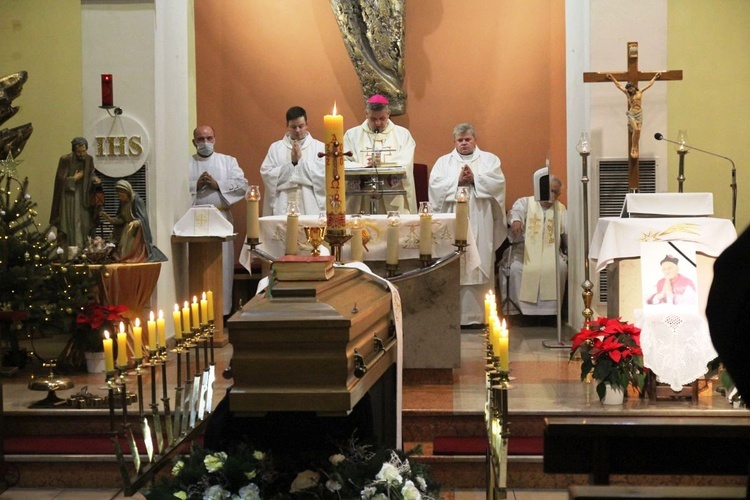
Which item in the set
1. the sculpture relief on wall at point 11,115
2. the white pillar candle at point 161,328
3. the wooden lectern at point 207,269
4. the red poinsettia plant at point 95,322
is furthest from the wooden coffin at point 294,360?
the sculpture relief on wall at point 11,115

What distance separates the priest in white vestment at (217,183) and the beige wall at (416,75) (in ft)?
3.59

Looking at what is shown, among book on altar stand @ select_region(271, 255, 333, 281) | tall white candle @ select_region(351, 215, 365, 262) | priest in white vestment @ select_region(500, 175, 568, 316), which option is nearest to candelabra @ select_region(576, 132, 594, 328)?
priest in white vestment @ select_region(500, 175, 568, 316)

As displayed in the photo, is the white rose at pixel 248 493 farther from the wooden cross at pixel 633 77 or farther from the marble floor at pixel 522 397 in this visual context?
the wooden cross at pixel 633 77

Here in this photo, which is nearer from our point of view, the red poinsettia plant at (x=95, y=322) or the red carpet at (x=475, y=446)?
the red carpet at (x=475, y=446)

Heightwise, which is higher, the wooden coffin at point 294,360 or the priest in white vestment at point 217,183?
the priest in white vestment at point 217,183

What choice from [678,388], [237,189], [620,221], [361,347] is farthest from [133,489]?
[237,189]

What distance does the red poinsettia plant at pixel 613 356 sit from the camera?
5.63 m

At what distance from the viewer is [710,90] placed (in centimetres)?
807

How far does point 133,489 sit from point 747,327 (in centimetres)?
269

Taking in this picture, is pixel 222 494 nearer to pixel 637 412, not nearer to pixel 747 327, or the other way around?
pixel 747 327

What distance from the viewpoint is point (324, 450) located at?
10.6 feet

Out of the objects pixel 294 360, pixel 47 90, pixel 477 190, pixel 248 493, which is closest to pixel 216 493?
pixel 248 493

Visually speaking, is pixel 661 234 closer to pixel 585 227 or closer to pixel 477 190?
pixel 585 227

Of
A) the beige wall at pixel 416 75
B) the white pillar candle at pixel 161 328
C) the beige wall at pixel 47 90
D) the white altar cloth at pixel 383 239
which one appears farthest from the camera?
the beige wall at pixel 416 75
